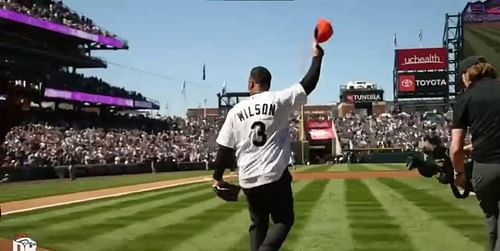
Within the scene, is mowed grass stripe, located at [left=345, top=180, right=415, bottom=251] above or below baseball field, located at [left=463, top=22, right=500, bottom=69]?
below

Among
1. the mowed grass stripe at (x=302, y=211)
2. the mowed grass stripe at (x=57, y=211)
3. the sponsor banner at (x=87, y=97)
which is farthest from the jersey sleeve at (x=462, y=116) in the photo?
the sponsor banner at (x=87, y=97)

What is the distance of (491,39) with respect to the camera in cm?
3350

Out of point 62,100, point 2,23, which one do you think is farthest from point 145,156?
point 2,23

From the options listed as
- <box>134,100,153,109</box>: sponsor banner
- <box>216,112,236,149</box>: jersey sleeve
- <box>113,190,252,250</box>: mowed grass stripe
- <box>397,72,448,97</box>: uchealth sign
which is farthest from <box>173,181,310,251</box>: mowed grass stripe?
<box>397,72,448,97</box>: uchealth sign

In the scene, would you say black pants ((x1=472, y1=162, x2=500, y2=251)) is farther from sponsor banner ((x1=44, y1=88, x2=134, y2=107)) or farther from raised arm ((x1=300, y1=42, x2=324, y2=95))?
sponsor banner ((x1=44, y1=88, x2=134, y2=107))

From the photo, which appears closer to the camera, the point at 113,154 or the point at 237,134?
the point at 237,134

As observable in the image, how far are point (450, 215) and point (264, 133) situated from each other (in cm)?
776

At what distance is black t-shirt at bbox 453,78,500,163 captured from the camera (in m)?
5.10

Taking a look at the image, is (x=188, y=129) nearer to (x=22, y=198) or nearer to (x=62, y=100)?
(x=62, y=100)

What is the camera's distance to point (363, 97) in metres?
107

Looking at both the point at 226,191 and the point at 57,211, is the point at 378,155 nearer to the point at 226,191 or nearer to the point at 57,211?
the point at 57,211

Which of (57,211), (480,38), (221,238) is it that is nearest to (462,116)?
(221,238)

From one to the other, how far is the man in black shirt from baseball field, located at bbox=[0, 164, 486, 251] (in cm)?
359

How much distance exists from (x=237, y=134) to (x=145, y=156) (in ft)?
147
